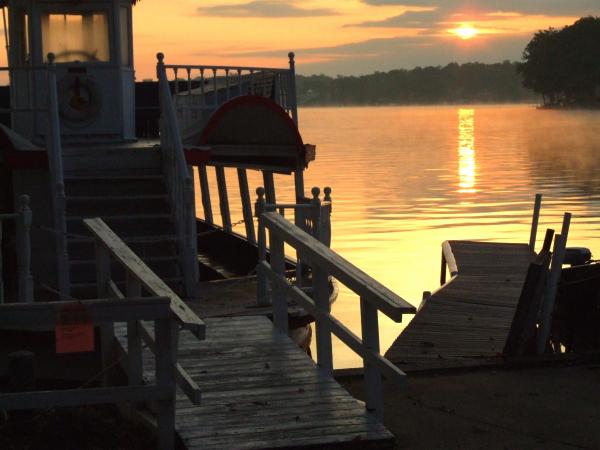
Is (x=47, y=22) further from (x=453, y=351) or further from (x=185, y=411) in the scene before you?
(x=185, y=411)

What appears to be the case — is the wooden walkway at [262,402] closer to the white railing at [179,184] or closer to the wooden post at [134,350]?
the wooden post at [134,350]

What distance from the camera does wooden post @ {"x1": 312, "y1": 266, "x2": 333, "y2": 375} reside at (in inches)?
356

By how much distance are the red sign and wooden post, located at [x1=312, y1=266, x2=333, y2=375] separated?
238cm

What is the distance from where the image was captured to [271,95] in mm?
18172

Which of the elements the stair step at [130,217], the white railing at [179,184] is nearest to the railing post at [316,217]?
the white railing at [179,184]

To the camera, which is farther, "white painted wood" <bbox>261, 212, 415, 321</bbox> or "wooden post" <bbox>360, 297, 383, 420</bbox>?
"wooden post" <bbox>360, 297, 383, 420</bbox>

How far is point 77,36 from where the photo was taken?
18.1m

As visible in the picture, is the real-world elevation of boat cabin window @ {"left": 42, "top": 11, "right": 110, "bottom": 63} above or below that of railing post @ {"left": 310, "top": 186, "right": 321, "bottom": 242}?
above

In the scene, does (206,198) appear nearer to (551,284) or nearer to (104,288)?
(551,284)

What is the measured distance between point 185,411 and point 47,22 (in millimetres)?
11215

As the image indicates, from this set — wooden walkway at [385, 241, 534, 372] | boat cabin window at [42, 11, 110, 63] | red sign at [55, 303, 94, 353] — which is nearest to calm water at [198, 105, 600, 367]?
wooden walkway at [385, 241, 534, 372]

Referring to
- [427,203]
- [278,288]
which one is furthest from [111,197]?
[427,203]

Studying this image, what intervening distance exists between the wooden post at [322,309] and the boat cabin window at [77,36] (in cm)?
1007

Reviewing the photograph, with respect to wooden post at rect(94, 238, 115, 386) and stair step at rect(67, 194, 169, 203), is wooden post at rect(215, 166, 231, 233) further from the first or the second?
wooden post at rect(94, 238, 115, 386)
